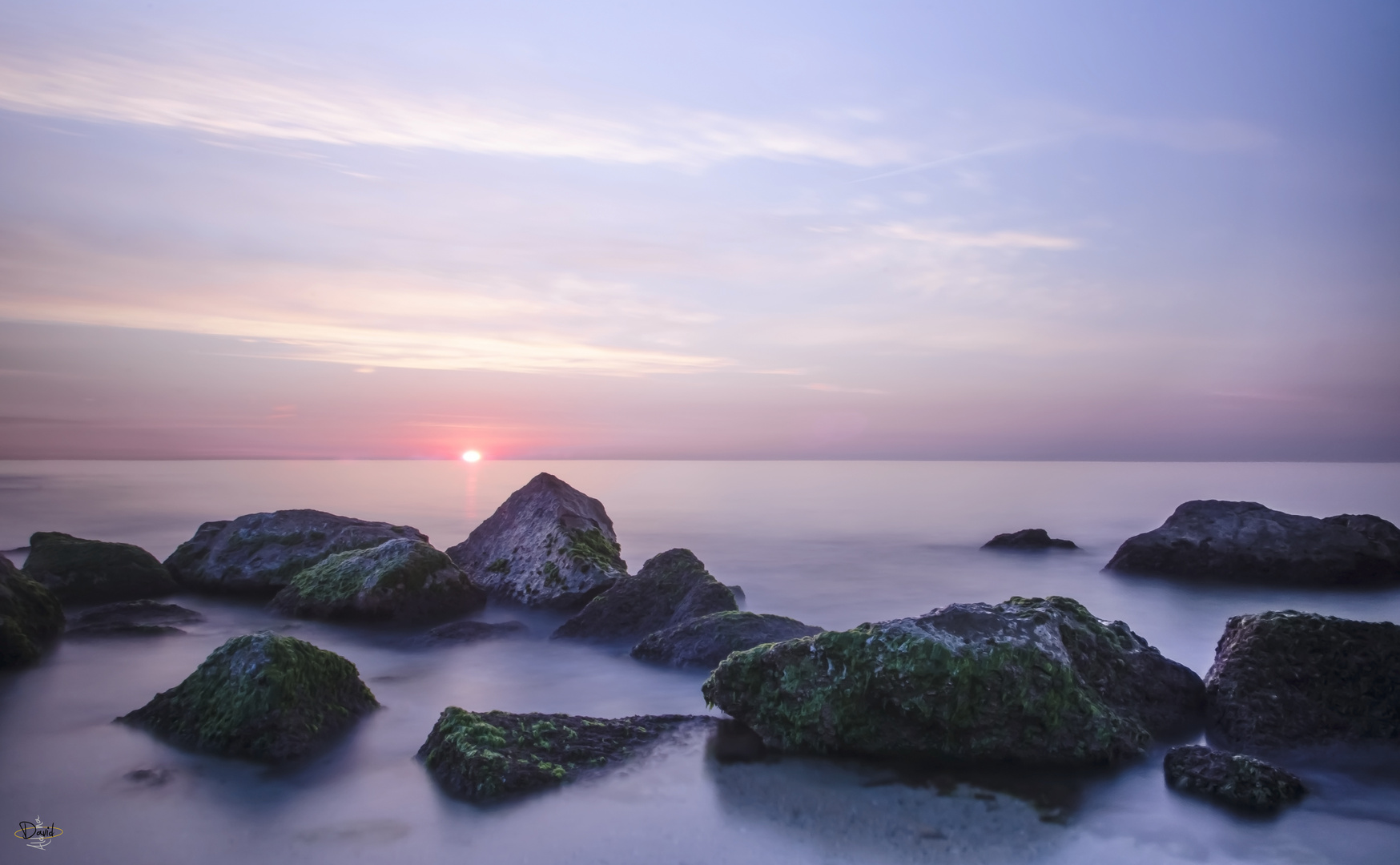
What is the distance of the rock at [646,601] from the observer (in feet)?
36.6

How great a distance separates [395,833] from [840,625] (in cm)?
912

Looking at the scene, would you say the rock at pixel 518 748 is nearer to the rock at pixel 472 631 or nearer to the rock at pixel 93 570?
the rock at pixel 472 631

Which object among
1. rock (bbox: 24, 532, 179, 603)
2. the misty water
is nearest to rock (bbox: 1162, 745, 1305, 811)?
the misty water

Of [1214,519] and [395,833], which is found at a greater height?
[1214,519]

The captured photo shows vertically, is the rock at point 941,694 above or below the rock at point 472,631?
above

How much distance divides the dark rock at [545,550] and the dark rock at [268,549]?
136 cm

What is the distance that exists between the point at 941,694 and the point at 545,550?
348 inches

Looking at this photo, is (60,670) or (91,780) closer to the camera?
(91,780)

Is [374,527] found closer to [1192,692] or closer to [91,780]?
[91,780]

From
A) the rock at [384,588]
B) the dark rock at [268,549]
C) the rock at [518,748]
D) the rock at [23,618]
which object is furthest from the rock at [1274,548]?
the rock at [23,618]

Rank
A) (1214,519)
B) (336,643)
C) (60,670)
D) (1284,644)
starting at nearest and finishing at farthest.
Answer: (1284,644)
(60,670)
(336,643)
(1214,519)

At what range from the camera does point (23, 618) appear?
409 inches

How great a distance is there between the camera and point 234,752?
6621 millimetres

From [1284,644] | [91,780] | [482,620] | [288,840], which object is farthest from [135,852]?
[1284,644]
